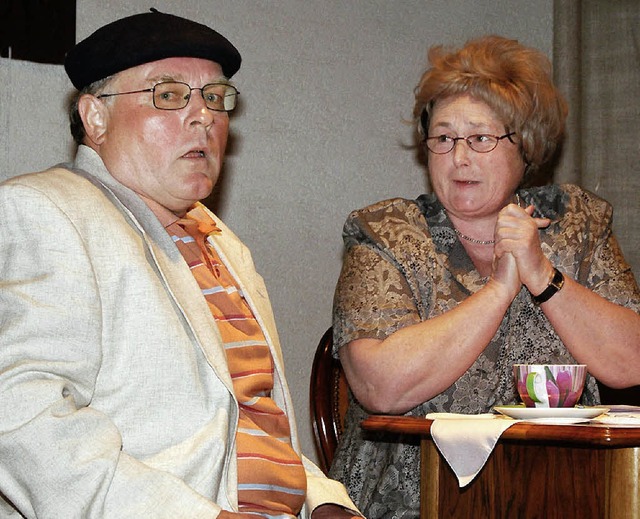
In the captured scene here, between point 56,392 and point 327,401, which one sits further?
point 327,401

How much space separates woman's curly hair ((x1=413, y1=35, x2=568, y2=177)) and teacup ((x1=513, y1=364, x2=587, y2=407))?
2.88 feet

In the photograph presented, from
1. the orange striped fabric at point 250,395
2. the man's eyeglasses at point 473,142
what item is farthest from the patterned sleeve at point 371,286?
the orange striped fabric at point 250,395

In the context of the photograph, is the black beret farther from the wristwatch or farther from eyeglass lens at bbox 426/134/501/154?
the wristwatch

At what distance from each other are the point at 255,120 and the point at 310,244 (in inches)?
16.8

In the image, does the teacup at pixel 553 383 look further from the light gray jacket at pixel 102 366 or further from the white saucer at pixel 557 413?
the light gray jacket at pixel 102 366

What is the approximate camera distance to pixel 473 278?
99.0 inches

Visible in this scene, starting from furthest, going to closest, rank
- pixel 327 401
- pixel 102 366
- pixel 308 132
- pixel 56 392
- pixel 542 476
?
pixel 308 132 → pixel 327 401 → pixel 542 476 → pixel 102 366 → pixel 56 392

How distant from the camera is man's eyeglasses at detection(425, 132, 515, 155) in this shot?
2555mm

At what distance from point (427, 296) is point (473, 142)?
1.37ft

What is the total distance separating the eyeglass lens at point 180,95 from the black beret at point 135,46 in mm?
54

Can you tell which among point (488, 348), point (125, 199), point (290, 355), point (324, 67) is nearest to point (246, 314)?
point (125, 199)

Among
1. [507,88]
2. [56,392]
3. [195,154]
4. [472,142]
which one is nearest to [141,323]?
[56,392]

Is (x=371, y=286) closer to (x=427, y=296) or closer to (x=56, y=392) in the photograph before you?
(x=427, y=296)

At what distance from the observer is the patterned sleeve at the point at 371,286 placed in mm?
2350
